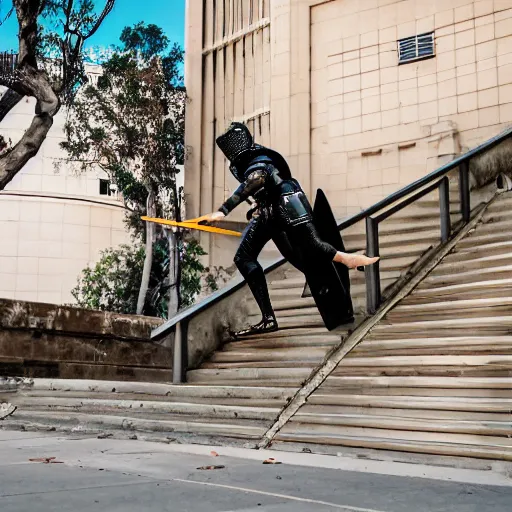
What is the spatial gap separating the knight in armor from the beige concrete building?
25.2 feet

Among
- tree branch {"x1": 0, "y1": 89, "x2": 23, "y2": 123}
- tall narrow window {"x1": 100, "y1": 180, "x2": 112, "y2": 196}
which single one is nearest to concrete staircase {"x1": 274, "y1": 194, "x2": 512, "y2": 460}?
tree branch {"x1": 0, "y1": 89, "x2": 23, "y2": 123}

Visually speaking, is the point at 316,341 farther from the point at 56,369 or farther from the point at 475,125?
the point at 475,125

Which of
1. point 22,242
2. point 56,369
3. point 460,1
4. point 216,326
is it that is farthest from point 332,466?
point 22,242

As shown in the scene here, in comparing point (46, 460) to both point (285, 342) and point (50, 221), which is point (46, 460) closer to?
point (285, 342)

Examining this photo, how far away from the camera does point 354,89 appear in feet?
49.6

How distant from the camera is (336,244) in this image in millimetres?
6391

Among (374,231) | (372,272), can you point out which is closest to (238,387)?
(372,272)

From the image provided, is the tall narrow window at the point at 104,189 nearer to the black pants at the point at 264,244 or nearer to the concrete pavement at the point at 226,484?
the black pants at the point at 264,244

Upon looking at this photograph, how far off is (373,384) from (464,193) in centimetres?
396

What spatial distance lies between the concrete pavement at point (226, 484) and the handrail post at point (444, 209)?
425cm

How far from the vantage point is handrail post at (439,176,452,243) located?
312 inches

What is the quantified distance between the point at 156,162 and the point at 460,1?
31.4 ft

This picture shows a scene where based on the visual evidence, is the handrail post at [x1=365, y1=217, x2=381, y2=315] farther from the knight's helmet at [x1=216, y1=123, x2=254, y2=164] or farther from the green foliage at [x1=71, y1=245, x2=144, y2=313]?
the green foliage at [x1=71, y1=245, x2=144, y2=313]

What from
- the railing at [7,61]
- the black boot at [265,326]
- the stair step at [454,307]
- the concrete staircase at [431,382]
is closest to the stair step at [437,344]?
the concrete staircase at [431,382]
